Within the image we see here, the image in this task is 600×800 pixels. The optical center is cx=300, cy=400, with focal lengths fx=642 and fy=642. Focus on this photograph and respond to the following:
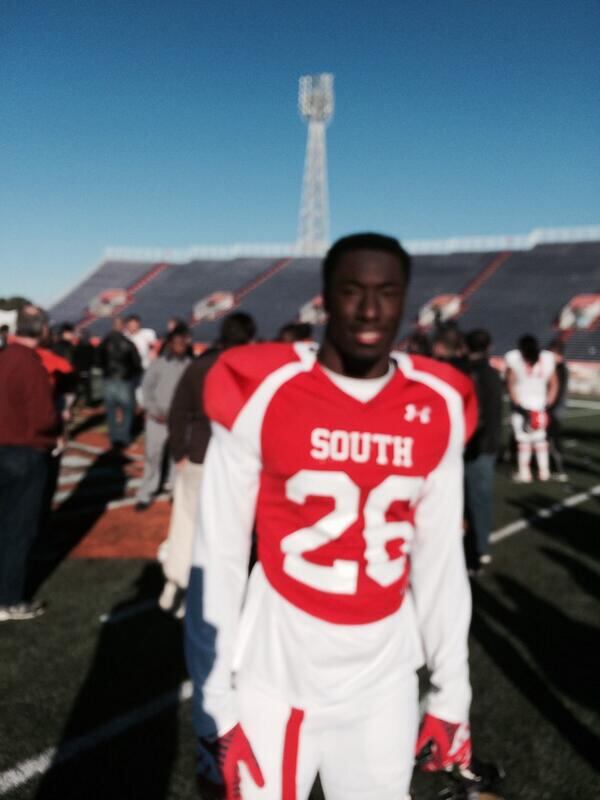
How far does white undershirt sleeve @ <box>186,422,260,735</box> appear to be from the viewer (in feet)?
4.86

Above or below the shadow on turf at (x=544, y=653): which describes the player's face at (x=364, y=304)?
above

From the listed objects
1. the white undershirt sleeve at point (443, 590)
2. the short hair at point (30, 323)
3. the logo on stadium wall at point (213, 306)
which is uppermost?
the logo on stadium wall at point (213, 306)

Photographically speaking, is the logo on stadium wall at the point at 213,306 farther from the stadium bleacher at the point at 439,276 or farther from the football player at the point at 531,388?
the football player at the point at 531,388

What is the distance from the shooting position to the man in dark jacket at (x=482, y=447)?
523 cm

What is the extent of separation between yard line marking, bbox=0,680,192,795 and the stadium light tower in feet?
176

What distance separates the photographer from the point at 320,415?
152cm

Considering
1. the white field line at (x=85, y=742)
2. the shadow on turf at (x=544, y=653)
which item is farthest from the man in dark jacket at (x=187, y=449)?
the shadow on turf at (x=544, y=653)

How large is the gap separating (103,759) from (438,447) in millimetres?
2565

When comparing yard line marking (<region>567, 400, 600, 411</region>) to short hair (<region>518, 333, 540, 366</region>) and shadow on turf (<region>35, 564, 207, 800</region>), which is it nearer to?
short hair (<region>518, 333, 540, 366</region>)

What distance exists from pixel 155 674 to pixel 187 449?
4.92ft

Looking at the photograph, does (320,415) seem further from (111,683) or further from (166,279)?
(166,279)

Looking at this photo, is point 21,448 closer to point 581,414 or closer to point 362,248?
point 362,248

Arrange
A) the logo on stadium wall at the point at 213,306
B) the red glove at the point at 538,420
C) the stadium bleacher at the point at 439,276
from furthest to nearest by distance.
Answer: the logo on stadium wall at the point at 213,306 → the stadium bleacher at the point at 439,276 → the red glove at the point at 538,420

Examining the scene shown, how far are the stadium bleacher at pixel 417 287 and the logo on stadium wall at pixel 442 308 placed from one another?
1.70ft
